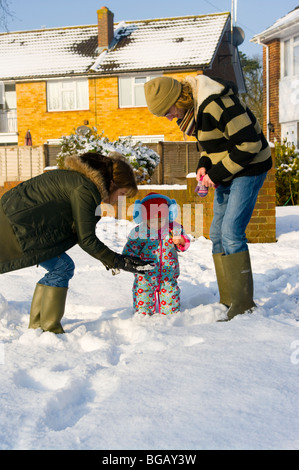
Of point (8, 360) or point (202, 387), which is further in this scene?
point (8, 360)

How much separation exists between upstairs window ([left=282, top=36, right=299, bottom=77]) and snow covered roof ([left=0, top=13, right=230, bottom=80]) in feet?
9.56

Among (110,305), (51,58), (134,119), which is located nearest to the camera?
(110,305)

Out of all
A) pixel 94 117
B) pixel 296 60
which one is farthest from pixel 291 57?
pixel 94 117

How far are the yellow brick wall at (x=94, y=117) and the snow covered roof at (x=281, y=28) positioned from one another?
3.67m

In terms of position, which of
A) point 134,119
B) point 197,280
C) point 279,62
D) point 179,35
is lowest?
point 197,280

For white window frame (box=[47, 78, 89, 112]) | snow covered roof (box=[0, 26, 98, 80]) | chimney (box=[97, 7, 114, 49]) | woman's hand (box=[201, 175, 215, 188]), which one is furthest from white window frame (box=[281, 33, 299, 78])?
woman's hand (box=[201, 175, 215, 188])

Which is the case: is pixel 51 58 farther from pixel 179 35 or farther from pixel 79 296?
pixel 79 296

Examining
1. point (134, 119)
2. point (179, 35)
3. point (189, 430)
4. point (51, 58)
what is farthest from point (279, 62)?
point (189, 430)

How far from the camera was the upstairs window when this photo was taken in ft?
59.5

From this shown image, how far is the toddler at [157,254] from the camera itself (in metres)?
3.28

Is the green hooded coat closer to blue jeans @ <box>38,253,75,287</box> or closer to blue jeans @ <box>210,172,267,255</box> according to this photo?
blue jeans @ <box>38,253,75,287</box>

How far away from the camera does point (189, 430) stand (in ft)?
4.99
